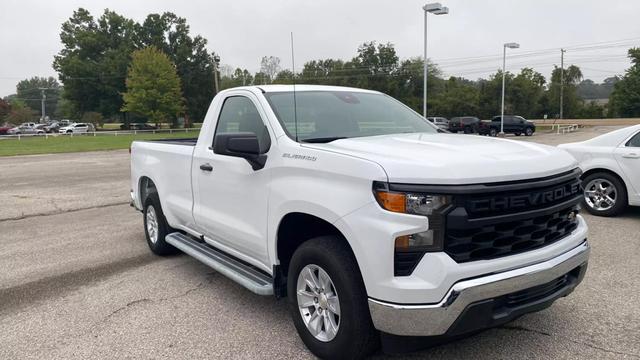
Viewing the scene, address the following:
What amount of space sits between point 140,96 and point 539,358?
64.0 metres

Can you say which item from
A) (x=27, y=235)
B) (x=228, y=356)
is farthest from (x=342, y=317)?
(x=27, y=235)

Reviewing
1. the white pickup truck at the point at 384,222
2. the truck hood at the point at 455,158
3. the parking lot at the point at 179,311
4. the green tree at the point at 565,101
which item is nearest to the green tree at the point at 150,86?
the green tree at the point at 565,101

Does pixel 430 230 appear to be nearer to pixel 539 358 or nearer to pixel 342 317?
pixel 342 317

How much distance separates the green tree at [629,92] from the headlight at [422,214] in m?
75.3

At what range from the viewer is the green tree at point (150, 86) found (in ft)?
203

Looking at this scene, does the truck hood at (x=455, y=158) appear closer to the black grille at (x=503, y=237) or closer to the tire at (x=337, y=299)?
the black grille at (x=503, y=237)

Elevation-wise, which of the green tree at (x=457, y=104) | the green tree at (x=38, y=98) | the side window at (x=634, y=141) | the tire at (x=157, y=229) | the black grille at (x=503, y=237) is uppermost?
the green tree at (x=38, y=98)

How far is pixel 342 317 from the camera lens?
3031mm

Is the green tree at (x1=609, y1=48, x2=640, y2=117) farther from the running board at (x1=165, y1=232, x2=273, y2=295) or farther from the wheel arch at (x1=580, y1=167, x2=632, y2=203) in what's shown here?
the running board at (x1=165, y1=232, x2=273, y2=295)

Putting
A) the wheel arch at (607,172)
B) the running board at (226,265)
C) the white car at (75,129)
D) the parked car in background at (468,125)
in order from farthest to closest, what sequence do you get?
1. the white car at (75,129)
2. the parked car in background at (468,125)
3. the wheel arch at (607,172)
4. the running board at (226,265)

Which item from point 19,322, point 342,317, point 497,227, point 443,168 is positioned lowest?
point 19,322

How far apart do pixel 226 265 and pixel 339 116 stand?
160 centimetres

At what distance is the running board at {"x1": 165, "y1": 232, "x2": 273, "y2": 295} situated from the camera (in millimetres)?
3760

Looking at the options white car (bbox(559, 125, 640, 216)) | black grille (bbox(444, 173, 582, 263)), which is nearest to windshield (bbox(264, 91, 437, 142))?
black grille (bbox(444, 173, 582, 263))
